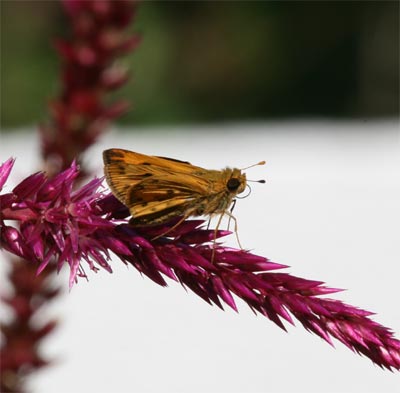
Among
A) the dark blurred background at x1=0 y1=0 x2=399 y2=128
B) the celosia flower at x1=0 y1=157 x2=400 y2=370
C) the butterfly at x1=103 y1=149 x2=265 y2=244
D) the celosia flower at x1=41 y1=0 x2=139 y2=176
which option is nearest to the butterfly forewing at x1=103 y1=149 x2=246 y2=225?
the butterfly at x1=103 y1=149 x2=265 y2=244

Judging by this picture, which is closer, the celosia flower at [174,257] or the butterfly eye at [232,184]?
the celosia flower at [174,257]

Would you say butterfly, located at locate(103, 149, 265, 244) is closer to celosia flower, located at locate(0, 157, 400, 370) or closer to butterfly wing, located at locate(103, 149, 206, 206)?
butterfly wing, located at locate(103, 149, 206, 206)

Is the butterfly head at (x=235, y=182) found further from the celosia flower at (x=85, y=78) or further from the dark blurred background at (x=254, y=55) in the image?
the dark blurred background at (x=254, y=55)

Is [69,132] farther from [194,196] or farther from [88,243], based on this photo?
[88,243]

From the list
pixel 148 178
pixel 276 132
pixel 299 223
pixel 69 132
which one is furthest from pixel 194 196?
pixel 276 132

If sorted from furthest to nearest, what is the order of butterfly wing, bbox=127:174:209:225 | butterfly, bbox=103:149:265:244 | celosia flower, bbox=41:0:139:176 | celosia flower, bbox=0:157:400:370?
celosia flower, bbox=41:0:139:176
butterfly, bbox=103:149:265:244
butterfly wing, bbox=127:174:209:225
celosia flower, bbox=0:157:400:370

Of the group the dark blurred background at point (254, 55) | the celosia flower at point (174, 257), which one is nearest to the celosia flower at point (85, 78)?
the celosia flower at point (174, 257)
